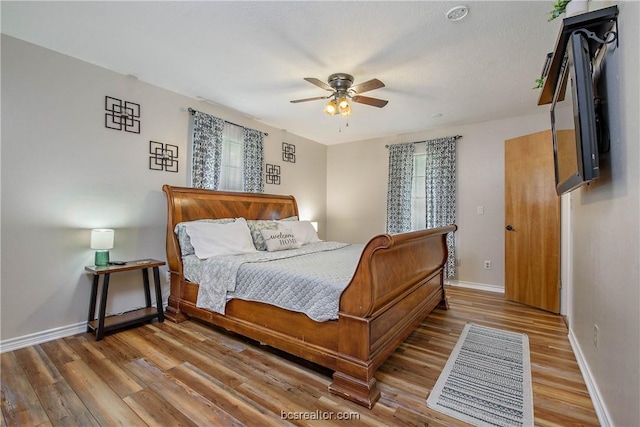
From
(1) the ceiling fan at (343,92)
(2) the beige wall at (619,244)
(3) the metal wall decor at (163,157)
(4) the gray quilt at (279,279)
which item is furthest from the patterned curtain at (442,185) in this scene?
(3) the metal wall decor at (163,157)

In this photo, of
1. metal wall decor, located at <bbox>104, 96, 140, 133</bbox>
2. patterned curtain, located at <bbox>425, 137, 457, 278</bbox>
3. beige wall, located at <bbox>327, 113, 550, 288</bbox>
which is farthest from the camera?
patterned curtain, located at <bbox>425, 137, 457, 278</bbox>

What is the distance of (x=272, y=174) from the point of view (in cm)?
467

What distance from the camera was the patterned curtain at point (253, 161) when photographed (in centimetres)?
416

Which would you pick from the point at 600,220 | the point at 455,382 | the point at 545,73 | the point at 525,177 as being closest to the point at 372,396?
the point at 455,382

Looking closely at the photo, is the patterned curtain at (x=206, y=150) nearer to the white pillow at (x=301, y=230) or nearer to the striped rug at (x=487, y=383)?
the white pillow at (x=301, y=230)

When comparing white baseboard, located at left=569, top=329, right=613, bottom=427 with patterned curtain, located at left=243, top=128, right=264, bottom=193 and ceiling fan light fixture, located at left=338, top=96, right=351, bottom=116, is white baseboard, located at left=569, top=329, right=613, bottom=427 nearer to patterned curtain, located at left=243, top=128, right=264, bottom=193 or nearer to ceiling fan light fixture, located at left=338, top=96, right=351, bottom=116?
ceiling fan light fixture, located at left=338, top=96, right=351, bottom=116

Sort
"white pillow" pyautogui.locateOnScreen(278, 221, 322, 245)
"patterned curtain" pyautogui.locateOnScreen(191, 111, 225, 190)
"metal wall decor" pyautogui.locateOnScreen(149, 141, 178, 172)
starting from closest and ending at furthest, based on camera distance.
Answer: "metal wall decor" pyautogui.locateOnScreen(149, 141, 178, 172)
"patterned curtain" pyautogui.locateOnScreen(191, 111, 225, 190)
"white pillow" pyautogui.locateOnScreen(278, 221, 322, 245)

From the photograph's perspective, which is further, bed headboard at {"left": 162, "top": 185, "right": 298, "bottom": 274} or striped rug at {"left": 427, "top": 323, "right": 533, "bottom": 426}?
bed headboard at {"left": 162, "top": 185, "right": 298, "bottom": 274}

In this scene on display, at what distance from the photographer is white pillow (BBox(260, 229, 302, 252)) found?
3.32 metres

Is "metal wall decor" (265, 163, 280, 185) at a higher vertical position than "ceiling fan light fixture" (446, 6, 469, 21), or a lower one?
lower

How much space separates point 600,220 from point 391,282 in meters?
1.26

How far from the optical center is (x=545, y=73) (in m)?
2.05

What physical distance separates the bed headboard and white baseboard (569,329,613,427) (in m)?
3.35
